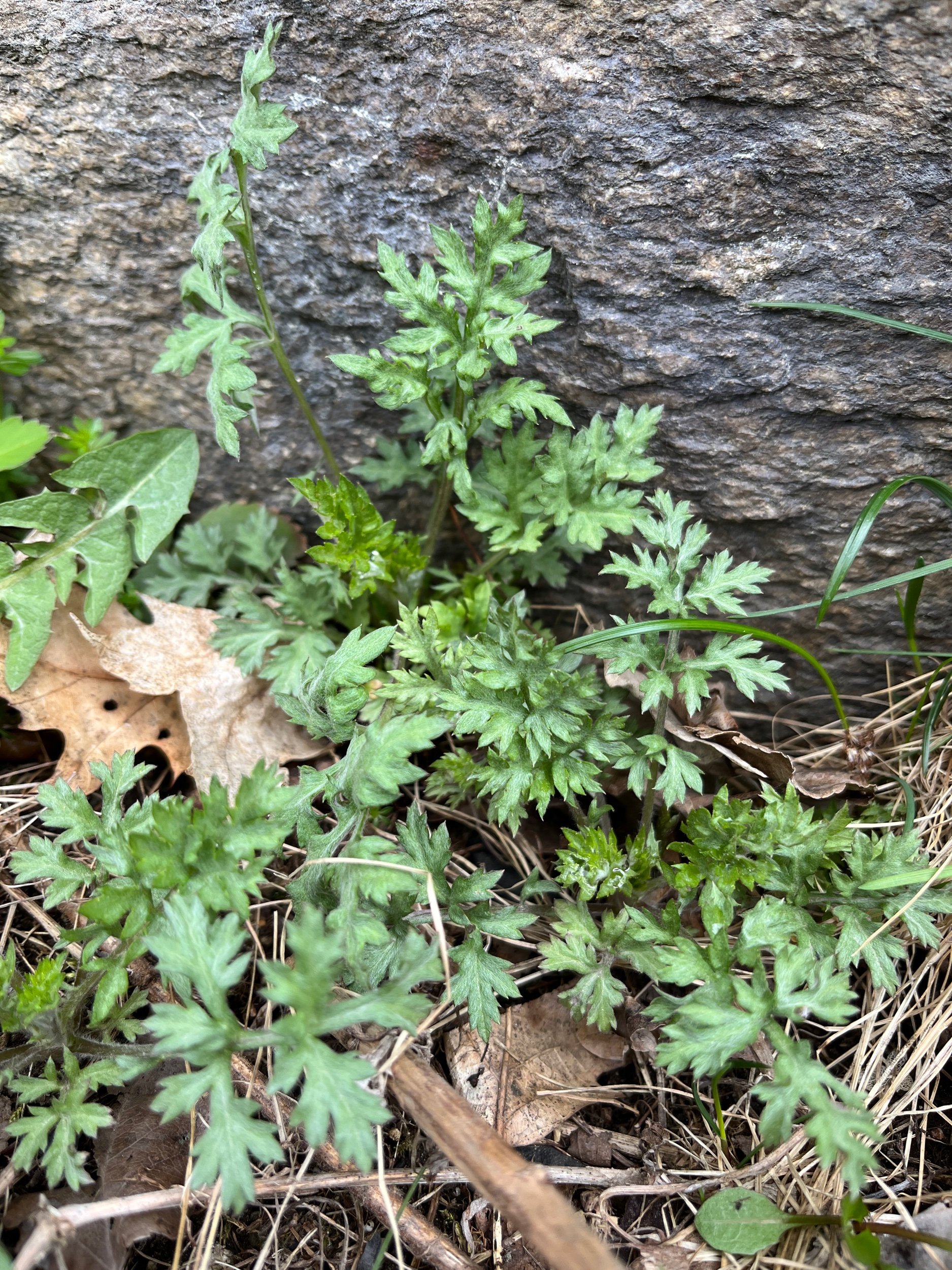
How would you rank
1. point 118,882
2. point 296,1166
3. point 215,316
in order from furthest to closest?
point 215,316, point 118,882, point 296,1166

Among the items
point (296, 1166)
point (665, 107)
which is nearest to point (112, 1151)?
point (296, 1166)

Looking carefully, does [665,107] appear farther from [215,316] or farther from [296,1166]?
[296,1166]

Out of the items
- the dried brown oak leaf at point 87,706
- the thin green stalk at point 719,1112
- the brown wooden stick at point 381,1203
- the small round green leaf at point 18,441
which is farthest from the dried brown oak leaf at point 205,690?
the thin green stalk at point 719,1112

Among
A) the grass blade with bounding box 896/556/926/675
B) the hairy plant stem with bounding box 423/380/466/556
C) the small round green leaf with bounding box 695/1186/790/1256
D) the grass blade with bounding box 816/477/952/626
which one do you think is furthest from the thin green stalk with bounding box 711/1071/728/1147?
the hairy plant stem with bounding box 423/380/466/556

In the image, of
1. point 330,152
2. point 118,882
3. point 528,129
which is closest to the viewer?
point 118,882

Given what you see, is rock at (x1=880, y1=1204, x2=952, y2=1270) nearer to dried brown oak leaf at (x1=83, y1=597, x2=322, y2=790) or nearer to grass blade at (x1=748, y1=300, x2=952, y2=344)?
dried brown oak leaf at (x1=83, y1=597, x2=322, y2=790)

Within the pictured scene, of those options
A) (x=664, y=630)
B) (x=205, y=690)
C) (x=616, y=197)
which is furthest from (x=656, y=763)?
(x=616, y=197)

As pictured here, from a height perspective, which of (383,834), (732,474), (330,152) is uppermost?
A: (330,152)

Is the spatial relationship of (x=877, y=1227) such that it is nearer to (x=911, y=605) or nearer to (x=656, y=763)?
(x=656, y=763)
